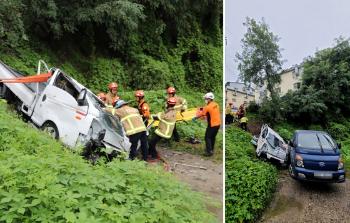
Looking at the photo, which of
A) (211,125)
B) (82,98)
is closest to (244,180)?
(211,125)

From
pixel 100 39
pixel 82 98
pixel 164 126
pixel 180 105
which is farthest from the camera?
pixel 100 39

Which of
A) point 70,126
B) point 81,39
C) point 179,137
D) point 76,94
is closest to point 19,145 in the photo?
point 70,126

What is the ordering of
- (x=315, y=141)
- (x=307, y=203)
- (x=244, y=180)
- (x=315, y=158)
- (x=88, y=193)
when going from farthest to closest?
(x=315, y=141)
(x=315, y=158)
(x=307, y=203)
(x=244, y=180)
(x=88, y=193)

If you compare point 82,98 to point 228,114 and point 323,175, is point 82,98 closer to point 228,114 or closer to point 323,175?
point 228,114

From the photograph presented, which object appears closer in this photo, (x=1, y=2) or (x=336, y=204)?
(x=336, y=204)

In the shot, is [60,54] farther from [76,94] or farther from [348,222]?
[348,222]

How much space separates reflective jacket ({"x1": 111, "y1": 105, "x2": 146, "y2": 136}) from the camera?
16.3 ft

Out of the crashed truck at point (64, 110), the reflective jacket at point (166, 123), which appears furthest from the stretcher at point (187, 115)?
the crashed truck at point (64, 110)

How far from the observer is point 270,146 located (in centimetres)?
434

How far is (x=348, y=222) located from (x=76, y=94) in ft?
10.9

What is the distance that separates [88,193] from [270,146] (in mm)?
2226

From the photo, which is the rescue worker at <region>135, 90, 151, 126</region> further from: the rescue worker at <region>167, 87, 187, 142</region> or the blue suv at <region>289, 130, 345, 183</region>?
the blue suv at <region>289, 130, 345, 183</region>

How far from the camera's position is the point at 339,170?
14.0 feet

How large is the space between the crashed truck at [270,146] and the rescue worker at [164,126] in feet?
4.36
